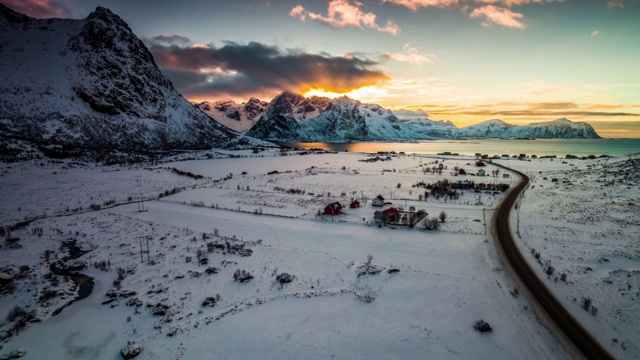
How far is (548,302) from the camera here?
1694cm

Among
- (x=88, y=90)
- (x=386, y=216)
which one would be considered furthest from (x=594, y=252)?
(x=88, y=90)

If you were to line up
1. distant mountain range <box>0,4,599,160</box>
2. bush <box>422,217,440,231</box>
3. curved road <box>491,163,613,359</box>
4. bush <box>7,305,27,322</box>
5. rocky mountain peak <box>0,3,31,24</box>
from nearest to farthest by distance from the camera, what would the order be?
curved road <box>491,163,613,359</box> → bush <box>7,305,27,322</box> → bush <box>422,217,440,231</box> → distant mountain range <box>0,4,599,160</box> → rocky mountain peak <box>0,3,31,24</box>

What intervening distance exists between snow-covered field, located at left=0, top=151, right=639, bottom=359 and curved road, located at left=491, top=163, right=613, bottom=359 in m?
0.69

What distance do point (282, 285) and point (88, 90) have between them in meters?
110

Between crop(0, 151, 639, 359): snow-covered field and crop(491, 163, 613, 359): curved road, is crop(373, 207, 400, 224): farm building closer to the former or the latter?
crop(0, 151, 639, 359): snow-covered field

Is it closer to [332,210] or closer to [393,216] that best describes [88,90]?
[332,210]

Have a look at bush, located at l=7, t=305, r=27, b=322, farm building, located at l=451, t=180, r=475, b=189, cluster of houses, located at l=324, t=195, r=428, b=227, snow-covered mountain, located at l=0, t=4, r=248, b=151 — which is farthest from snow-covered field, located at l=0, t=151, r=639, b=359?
snow-covered mountain, located at l=0, t=4, r=248, b=151

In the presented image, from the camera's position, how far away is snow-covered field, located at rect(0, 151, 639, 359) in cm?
1415

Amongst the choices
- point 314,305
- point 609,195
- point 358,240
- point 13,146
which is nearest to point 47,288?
point 314,305

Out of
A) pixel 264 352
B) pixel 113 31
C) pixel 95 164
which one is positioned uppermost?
pixel 113 31

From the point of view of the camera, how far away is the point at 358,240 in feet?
87.8

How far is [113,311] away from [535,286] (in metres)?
23.4

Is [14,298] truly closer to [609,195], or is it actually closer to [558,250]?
[558,250]

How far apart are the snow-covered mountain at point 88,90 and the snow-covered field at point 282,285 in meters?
58.8
